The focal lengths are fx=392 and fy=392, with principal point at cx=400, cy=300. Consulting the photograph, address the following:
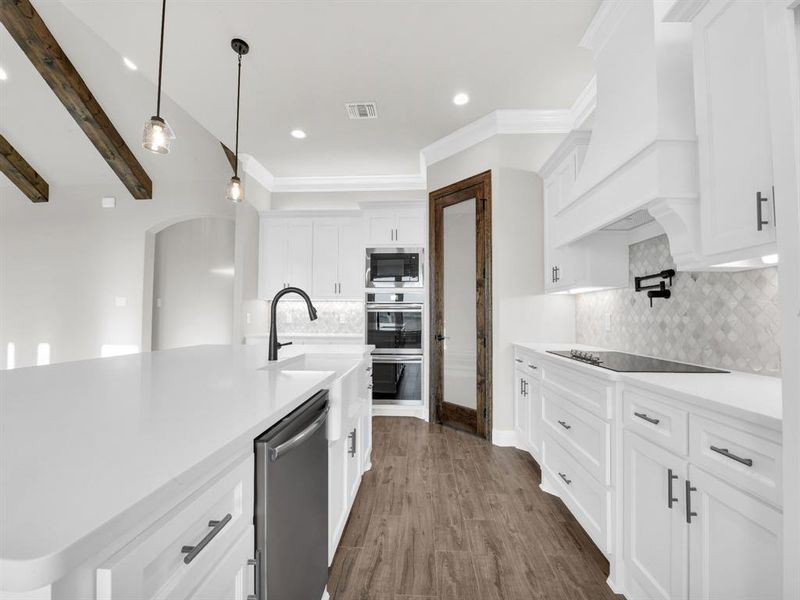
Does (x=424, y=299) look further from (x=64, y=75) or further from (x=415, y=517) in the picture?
(x=64, y=75)

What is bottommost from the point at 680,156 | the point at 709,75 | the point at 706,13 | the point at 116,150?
the point at 680,156

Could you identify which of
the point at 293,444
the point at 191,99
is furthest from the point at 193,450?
the point at 191,99

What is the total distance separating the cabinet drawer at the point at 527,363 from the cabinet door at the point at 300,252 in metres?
2.75

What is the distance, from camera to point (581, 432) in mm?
1989

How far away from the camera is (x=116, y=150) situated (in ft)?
14.4

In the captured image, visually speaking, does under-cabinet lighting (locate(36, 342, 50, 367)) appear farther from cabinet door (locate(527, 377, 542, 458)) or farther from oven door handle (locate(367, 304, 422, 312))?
cabinet door (locate(527, 377, 542, 458))

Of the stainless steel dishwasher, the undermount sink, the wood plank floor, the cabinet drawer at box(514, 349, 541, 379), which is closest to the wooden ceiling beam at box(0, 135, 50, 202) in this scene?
the undermount sink

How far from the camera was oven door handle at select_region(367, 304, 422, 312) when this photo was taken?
4.41 m

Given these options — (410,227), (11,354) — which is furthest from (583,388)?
(11,354)

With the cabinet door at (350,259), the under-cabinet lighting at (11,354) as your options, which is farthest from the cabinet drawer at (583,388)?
the under-cabinet lighting at (11,354)

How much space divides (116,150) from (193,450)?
199 inches

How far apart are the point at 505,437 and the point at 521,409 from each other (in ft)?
1.26

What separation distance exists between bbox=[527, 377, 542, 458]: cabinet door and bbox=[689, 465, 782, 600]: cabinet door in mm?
1442

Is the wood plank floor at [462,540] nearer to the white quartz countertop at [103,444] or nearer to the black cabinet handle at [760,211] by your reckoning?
the white quartz countertop at [103,444]
